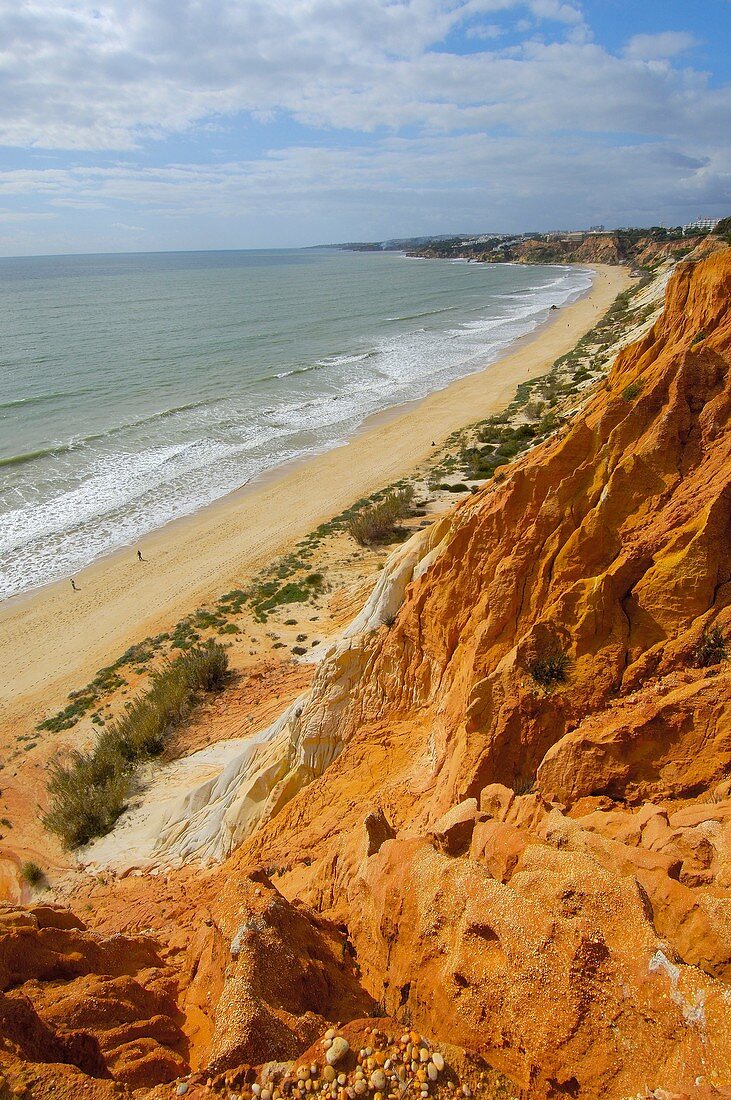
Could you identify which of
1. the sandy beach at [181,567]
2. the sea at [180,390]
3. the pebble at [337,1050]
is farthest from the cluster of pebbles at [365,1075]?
the sea at [180,390]

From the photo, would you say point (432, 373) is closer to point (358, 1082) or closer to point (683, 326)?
point (683, 326)

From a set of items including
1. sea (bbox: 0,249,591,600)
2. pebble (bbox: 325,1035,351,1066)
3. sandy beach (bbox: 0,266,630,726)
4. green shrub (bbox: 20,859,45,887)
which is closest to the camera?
pebble (bbox: 325,1035,351,1066)

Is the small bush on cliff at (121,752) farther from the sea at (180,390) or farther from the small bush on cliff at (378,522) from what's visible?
the sea at (180,390)

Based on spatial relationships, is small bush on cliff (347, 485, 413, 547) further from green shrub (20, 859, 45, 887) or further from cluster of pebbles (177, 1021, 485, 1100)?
cluster of pebbles (177, 1021, 485, 1100)

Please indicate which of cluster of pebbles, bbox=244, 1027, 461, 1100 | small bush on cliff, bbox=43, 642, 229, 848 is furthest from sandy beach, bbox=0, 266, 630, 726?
cluster of pebbles, bbox=244, 1027, 461, 1100

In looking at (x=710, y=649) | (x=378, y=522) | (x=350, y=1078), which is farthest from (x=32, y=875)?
(x=378, y=522)
